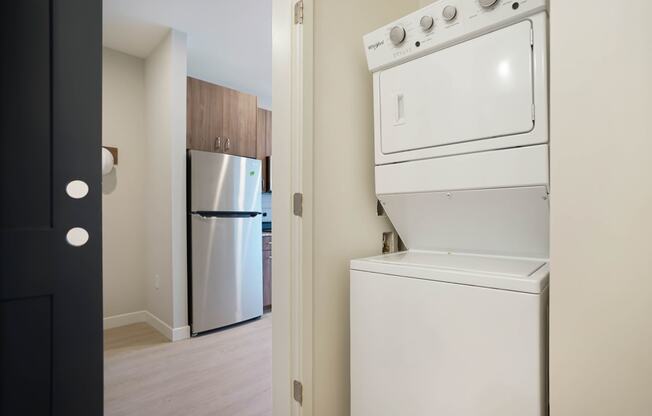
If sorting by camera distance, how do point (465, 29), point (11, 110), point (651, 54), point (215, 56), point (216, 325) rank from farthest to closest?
point (215, 56) → point (216, 325) → point (465, 29) → point (11, 110) → point (651, 54)

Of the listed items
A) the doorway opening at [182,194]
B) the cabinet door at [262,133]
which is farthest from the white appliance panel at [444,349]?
the cabinet door at [262,133]

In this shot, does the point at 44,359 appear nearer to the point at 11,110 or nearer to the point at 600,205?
the point at 11,110

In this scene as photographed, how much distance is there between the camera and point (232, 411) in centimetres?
175

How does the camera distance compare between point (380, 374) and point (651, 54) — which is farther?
point (380, 374)

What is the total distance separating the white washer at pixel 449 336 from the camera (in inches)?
33.1

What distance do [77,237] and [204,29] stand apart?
2446mm

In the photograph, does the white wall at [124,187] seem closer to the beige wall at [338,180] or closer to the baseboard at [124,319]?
the baseboard at [124,319]

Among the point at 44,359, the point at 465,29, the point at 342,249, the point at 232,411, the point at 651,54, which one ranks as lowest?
the point at 232,411

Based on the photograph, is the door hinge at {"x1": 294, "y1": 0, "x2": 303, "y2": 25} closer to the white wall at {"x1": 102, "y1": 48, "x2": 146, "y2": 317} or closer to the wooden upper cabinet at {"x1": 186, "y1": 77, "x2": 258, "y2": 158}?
the wooden upper cabinet at {"x1": 186, "y1": 77, "x2": 258, "y2": 158}

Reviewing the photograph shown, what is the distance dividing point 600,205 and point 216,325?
9.70ft

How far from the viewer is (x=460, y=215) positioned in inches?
48.1

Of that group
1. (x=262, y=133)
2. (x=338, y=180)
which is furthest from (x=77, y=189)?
(x=262, y=133)

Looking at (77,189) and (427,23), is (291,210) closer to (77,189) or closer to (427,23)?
(77,189)

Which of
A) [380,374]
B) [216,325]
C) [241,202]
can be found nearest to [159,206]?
[241,202]
